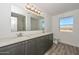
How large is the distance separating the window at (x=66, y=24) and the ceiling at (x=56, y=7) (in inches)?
6.6

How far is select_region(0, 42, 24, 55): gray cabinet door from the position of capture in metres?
1.40

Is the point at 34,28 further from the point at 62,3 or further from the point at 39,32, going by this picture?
the point at 62,3

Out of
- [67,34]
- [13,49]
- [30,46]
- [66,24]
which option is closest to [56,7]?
[66,24]

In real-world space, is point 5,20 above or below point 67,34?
above

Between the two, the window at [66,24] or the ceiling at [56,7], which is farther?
the window at [66,24]

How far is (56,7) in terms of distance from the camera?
188 cm

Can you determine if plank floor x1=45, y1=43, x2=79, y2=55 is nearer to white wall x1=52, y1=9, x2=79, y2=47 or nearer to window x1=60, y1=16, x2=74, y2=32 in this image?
white wall x1=52, y1=9, x2=79, y2=47

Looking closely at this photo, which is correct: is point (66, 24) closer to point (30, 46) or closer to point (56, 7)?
point (56, 7)

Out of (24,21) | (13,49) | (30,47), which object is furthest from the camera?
(24,21)

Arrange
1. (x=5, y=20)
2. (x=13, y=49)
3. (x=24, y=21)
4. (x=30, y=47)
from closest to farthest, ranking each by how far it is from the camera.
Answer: (x=13, y=49) → (x=5, y=20) → (x=30, y=47) → (x=24, y=21)

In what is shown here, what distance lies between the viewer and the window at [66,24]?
6.34 feet

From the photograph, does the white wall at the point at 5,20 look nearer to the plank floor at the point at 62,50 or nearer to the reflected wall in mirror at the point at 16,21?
the reflected wall in mirror at the point at 16,21

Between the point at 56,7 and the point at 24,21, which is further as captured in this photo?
the point at 24,21

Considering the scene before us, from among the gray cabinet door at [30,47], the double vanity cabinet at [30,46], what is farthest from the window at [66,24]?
the gray cabinet door at [30,47]
